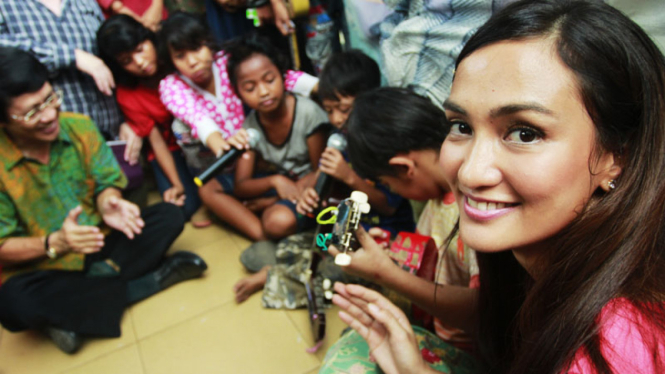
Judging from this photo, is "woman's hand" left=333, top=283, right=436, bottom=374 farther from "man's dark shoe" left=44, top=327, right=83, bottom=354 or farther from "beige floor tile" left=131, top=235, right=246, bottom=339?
"man's dark shoe" left=44, top=327, right=83, bottom=354

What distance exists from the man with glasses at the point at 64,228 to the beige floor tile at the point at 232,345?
245mm

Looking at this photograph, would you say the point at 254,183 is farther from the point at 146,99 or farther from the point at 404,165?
the point at 404,165

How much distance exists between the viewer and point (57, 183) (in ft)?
5.79

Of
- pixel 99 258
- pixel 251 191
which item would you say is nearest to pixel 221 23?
pixel 251 191

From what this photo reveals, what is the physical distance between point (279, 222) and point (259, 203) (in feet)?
0.88

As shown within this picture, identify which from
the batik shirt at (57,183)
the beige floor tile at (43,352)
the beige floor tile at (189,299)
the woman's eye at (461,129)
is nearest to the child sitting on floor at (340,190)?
the beige floor tile at (189,299)

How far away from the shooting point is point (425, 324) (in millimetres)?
1358

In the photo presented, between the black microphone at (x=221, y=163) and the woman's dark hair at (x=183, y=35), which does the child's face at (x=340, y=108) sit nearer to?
the black microphone at (x=221, y=163)

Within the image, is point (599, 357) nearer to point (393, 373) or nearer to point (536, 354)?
point (536, 354)

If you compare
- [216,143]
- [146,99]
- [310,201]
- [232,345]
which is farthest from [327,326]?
[146,99]

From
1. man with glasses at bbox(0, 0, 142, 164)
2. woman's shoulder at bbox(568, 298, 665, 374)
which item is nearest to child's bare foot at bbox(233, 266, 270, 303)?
man with glasses at bbox(0, 0, 142, 164)

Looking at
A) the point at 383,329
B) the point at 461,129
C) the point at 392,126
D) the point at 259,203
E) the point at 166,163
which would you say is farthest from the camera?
the point at 166,163

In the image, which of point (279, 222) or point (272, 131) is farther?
point (272, 131)

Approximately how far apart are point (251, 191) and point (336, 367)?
124 cm
